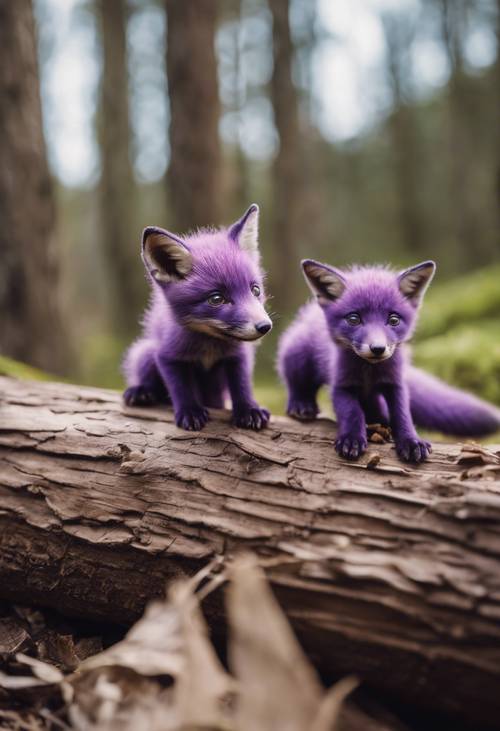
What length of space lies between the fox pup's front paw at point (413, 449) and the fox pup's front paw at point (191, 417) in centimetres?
91

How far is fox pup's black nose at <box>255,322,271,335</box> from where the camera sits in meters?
2.32

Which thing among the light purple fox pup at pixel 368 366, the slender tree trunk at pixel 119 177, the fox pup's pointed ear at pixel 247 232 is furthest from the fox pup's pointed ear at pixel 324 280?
the slender tree trunk at pixel 119 177

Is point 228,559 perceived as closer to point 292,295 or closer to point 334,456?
point 334,456

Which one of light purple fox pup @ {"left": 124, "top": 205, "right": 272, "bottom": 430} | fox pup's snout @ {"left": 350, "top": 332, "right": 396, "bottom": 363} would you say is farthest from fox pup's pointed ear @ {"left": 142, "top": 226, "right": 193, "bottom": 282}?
fox pup's snout @ {"left": 350, "top": 332, "right": 396, "bottom": 363}

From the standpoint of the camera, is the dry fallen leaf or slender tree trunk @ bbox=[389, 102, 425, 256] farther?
slender tree trunk @ bbox=[389, 102, 425, 256]

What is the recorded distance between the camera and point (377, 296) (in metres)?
2.52

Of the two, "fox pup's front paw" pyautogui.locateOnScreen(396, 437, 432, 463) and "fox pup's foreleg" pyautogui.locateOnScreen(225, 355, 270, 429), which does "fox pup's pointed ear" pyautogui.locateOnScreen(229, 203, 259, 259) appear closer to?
"fox pup's foreleg" pyautogui.locateOnScreen(225, 355, 270, 429)

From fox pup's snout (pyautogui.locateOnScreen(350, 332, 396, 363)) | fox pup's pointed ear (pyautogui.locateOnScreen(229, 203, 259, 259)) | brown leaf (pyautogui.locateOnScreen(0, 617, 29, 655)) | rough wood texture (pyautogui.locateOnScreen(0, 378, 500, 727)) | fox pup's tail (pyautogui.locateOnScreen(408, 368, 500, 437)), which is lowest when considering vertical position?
brown leaf (pyautogui.locateOnScreen(0, 617, 29, 655))

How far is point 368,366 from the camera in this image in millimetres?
2621

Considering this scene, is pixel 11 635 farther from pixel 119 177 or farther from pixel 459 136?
pixel 459 136

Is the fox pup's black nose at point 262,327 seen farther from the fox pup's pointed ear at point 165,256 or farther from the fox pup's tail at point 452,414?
the fox pup's tail at point 452,414

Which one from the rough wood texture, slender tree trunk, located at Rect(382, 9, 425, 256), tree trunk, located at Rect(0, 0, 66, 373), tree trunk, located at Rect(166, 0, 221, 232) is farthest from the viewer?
slender tree trunk, located at Rect(382, 9, 425, 256)

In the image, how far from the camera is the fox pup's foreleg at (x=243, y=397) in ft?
8.69

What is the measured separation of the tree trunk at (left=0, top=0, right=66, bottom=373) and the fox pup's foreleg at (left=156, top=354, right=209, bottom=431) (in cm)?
283
